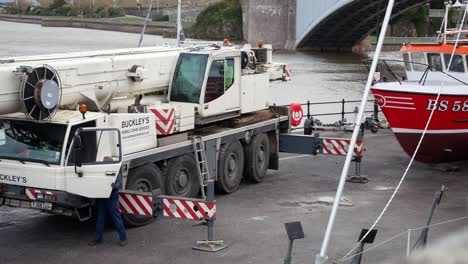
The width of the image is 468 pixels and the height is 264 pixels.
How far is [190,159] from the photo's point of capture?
497 inches

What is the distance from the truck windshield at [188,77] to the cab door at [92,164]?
10.1ft

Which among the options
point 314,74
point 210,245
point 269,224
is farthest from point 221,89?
point 314,74

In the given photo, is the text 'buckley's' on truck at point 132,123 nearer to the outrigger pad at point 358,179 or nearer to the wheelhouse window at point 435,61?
the outrigger pad at point 358,179

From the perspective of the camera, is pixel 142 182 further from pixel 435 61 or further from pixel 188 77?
pixel 435 61

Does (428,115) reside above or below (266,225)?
above

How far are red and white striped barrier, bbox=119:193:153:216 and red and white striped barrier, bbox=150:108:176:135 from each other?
185 cm

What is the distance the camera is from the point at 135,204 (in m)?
10.4

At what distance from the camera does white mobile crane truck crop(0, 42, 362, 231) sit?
977cm

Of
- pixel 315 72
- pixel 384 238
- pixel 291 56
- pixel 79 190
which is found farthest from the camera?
pixel 291 56

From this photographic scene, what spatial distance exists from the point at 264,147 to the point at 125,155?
517 cm

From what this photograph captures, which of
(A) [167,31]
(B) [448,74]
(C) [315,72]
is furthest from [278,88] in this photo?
(A) [167,31]


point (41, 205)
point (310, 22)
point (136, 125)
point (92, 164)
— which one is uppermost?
point (310, 22)

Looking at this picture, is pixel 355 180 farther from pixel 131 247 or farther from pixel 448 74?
pixel 131 247

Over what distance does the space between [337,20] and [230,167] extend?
6108 centimetres
